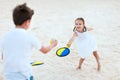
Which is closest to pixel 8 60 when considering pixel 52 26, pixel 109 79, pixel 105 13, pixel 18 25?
pixel 18 25

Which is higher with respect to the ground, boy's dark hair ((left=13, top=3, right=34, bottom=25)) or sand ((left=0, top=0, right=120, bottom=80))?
boy's dark hair ((left=13, top=3, right=34, bottom=25))

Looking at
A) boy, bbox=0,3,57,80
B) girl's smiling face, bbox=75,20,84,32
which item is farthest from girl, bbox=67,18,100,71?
boy, bbox=0,3,57,80

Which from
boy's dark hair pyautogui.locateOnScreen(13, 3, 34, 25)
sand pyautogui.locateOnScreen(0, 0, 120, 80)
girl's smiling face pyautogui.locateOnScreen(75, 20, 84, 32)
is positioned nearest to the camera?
boy's dark hair pyautogui.locateOnScreen(13, 3, 34, 25)

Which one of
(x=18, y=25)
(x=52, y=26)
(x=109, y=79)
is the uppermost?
(x=18, y=25)

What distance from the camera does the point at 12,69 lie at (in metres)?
2.53

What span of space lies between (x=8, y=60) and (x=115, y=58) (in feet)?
8.13

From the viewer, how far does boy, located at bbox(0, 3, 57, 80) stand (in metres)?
2.47

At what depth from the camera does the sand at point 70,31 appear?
13.9ft

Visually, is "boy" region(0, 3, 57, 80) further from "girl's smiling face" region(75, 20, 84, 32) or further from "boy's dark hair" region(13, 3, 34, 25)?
"girl's smiling face" region(75, 20, 84, 32)

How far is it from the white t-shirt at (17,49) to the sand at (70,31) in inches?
62.9

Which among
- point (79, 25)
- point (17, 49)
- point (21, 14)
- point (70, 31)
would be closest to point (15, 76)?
point (17, 49)

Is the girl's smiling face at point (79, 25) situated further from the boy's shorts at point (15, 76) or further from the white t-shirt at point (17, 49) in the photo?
the boy's shorts at point (15, 76)

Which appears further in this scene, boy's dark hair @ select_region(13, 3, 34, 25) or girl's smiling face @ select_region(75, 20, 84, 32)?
girl's smiling face @ select_region(75, 20, 84, 32)

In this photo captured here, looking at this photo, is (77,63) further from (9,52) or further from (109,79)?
(9,52)
